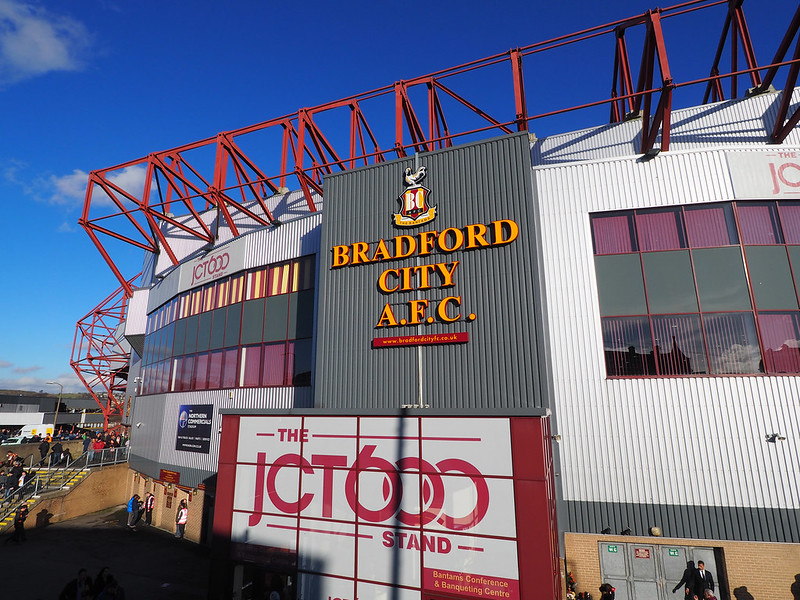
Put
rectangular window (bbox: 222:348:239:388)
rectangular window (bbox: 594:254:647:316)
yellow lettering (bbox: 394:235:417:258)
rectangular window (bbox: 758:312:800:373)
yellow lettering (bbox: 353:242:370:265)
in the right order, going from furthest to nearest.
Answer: rectangular window (bbox: 222:348:239:388)
yellow lettering (bbox: 353:242:370:265)
yellow lettering (bbox: 394:235:417:258)
rectangular window (bbox: 594:254:647:316)
rectangular window (bbox: 758:312:800:373)

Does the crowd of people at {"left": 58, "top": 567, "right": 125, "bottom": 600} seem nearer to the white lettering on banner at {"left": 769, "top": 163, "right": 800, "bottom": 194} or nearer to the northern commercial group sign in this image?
the northern commercial group sign

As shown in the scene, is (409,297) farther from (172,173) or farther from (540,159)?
(172,173)

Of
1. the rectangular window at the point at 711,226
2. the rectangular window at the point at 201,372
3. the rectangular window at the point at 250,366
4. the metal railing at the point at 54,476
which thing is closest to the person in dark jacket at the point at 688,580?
the rectangular window at the point at 711,226

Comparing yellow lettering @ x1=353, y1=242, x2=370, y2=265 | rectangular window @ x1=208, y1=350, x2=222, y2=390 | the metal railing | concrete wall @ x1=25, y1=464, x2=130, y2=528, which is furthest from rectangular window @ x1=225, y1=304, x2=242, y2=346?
the metal railing

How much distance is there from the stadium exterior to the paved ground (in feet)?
18.8

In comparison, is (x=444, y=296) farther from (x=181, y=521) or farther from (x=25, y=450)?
(x=25, y=450)

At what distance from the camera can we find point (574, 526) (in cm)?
1553

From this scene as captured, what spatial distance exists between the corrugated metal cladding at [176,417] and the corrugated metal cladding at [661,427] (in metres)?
11.5

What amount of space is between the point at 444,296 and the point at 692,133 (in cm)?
1557

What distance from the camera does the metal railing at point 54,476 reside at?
25500 mm

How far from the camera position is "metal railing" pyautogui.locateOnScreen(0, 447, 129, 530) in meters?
25.5

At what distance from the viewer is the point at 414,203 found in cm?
1852

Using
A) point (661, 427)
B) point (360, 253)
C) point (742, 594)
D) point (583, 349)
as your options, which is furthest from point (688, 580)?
point (360, 253)

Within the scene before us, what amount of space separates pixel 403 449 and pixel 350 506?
2.22 m
